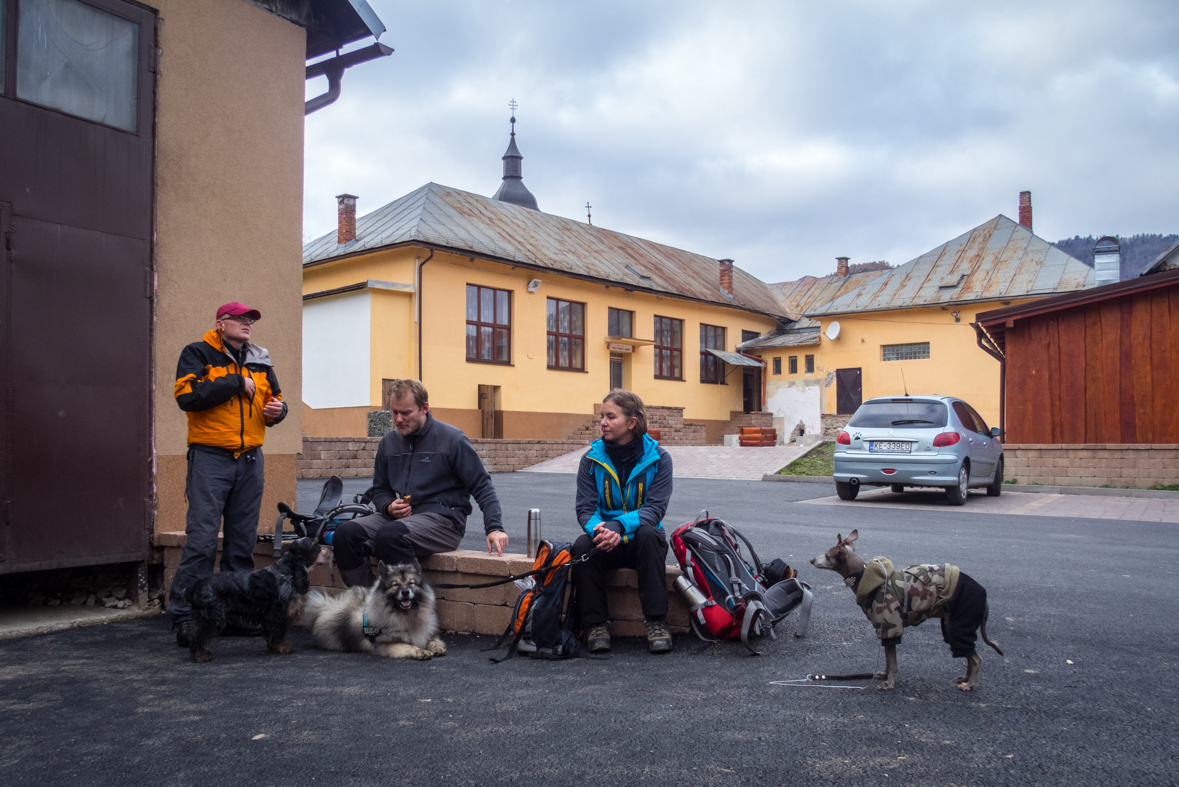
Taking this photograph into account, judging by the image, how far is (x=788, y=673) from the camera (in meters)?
4.16

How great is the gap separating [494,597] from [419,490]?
0.80m

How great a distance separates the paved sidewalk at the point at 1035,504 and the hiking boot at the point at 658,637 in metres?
8.36

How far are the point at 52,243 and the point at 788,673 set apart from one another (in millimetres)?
5285

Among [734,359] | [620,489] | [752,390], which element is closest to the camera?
[620,489]

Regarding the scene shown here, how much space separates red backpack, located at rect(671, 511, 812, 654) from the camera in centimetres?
462

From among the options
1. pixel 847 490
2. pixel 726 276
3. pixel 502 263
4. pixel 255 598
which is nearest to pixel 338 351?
pixel 502 263

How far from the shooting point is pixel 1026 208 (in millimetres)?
37500

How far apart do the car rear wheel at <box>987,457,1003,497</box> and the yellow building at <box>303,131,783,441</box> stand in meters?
15.5

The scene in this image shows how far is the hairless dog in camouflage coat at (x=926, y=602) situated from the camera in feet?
11.9

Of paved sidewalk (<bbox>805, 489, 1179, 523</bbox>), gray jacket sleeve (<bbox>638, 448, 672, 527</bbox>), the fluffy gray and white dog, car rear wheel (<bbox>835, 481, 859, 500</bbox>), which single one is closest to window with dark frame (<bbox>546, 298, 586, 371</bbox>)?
paved sidewalk (<bbox>805, 489, 1179, 523</bbox>)

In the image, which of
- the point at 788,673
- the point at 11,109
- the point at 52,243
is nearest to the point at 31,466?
the point at 52,243

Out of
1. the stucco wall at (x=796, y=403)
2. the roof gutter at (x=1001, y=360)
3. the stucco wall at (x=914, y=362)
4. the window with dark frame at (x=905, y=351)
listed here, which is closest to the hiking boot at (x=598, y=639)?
the roof gutter at (x=1001, y=360)

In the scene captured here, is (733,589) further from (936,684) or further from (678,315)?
(678,315)

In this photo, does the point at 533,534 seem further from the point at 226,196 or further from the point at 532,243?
the point at 532,243
